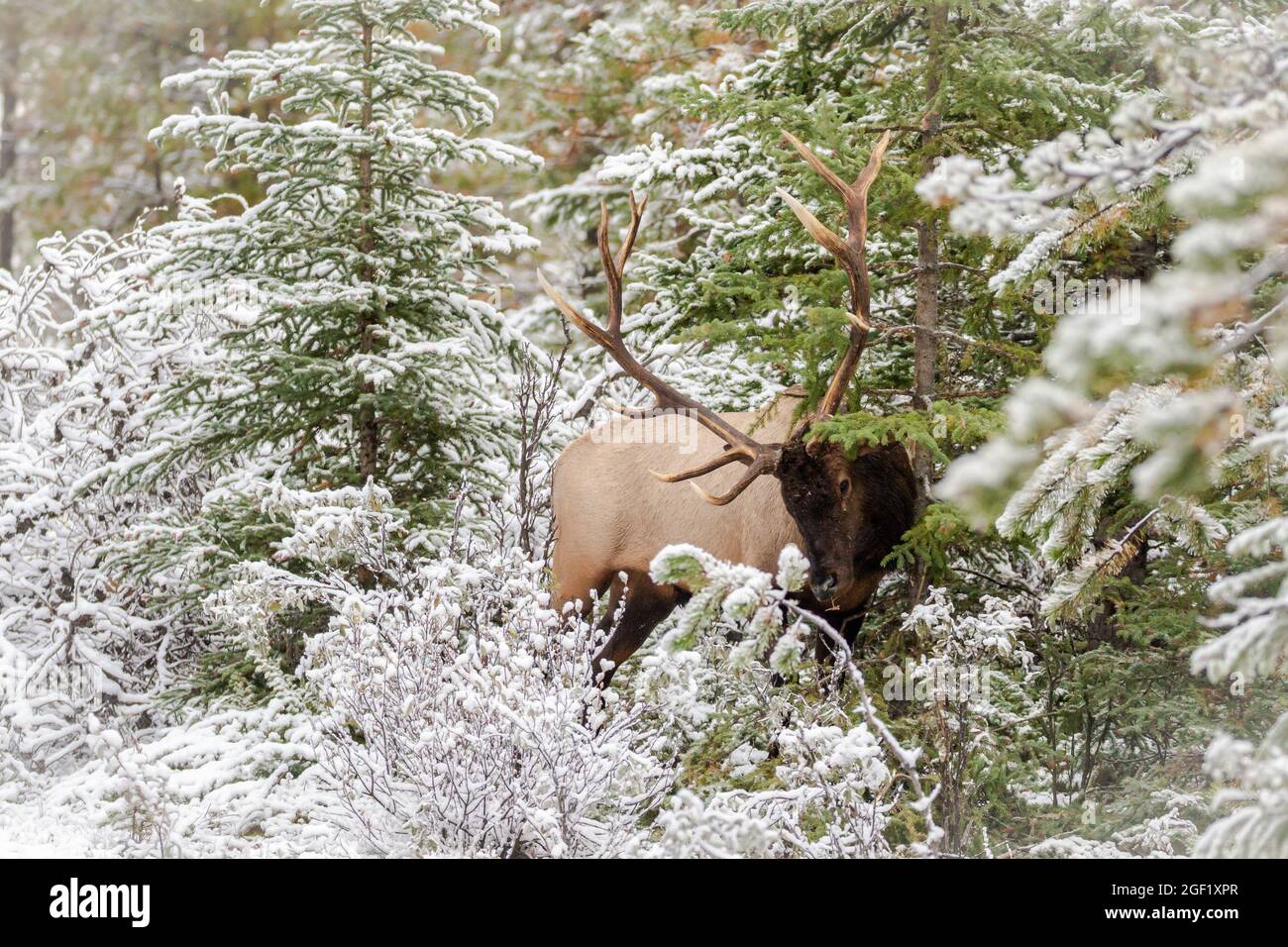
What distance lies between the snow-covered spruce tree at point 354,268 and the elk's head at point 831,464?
1123 mm

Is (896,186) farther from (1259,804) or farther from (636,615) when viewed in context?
(1259,804)

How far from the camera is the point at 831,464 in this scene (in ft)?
16.1

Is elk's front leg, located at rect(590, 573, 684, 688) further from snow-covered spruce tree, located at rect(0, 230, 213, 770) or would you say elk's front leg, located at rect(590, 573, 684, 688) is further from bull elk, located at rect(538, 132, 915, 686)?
snow-covered spruce tree, located at rect(0, 230, 213, 770)

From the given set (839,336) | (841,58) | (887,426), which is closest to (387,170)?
(841,58)

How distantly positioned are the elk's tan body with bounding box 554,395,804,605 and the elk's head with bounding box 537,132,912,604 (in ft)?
1.30

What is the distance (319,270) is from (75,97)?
8.99 m

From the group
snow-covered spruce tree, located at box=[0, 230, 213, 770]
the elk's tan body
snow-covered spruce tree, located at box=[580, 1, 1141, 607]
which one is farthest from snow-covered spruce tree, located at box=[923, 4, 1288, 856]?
snow-covered spruce tree, located at box=[0, 230, 213, 770]

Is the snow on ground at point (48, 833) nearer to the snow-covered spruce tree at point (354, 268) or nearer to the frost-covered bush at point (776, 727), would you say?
the snow-covered spruce tree at point (354, 268)

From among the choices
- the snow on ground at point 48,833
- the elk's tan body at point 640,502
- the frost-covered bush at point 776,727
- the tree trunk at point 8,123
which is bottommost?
the snow on ground at point 48,833

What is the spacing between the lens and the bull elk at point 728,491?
4773 millimetres

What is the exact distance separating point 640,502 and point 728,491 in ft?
2.28

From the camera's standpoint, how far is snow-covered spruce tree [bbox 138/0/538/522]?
5.86m

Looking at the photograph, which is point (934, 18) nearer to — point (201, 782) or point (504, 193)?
point (201, 782)

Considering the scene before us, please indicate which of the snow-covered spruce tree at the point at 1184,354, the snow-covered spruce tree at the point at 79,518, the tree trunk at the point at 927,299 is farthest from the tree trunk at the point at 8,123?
the snow-covered spruce tree at the point at 1184,354
